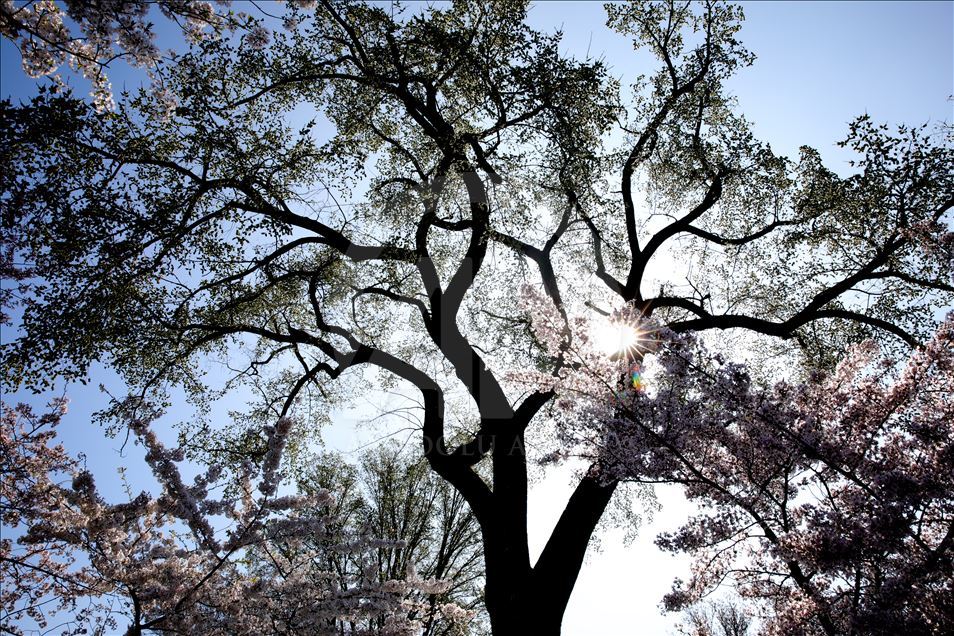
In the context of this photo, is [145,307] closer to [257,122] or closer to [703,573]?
[257,122]

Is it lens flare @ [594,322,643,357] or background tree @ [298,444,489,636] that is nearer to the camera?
lens flare @ [594,322,643,357]

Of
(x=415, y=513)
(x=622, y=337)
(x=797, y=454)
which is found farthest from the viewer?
(x=415, y=513)

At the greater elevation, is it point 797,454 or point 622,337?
point 622,337

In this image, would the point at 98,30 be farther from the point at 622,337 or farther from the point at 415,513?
the point at 415,513

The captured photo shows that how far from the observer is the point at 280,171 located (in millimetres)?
8633

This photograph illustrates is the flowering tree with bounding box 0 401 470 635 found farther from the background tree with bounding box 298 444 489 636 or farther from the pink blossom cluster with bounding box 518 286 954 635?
the background tree with bounding box 298 444 489 636

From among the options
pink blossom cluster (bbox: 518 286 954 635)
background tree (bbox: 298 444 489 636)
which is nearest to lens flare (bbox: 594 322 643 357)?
pink blossom cluster (bbox: 518 286 954 635)

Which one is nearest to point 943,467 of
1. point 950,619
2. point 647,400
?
point 950,619

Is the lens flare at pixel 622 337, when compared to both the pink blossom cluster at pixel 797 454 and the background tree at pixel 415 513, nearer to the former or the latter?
the pink blossom cluster at pixel 797 454

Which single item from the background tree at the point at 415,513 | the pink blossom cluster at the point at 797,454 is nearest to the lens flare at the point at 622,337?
the pink blossom cluster at the point at 797,454

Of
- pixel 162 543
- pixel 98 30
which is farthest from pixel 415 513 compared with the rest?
pixel 98 30

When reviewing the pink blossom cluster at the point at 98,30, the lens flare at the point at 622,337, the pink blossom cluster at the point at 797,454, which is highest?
the pink blossom cluster at the point at 98,30

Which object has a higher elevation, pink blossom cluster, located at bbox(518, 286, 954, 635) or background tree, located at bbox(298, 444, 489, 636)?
background tree, located at bbox(298, 444, 489, 636)

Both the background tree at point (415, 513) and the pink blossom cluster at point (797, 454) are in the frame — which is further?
the background tree at point (415, 513)
